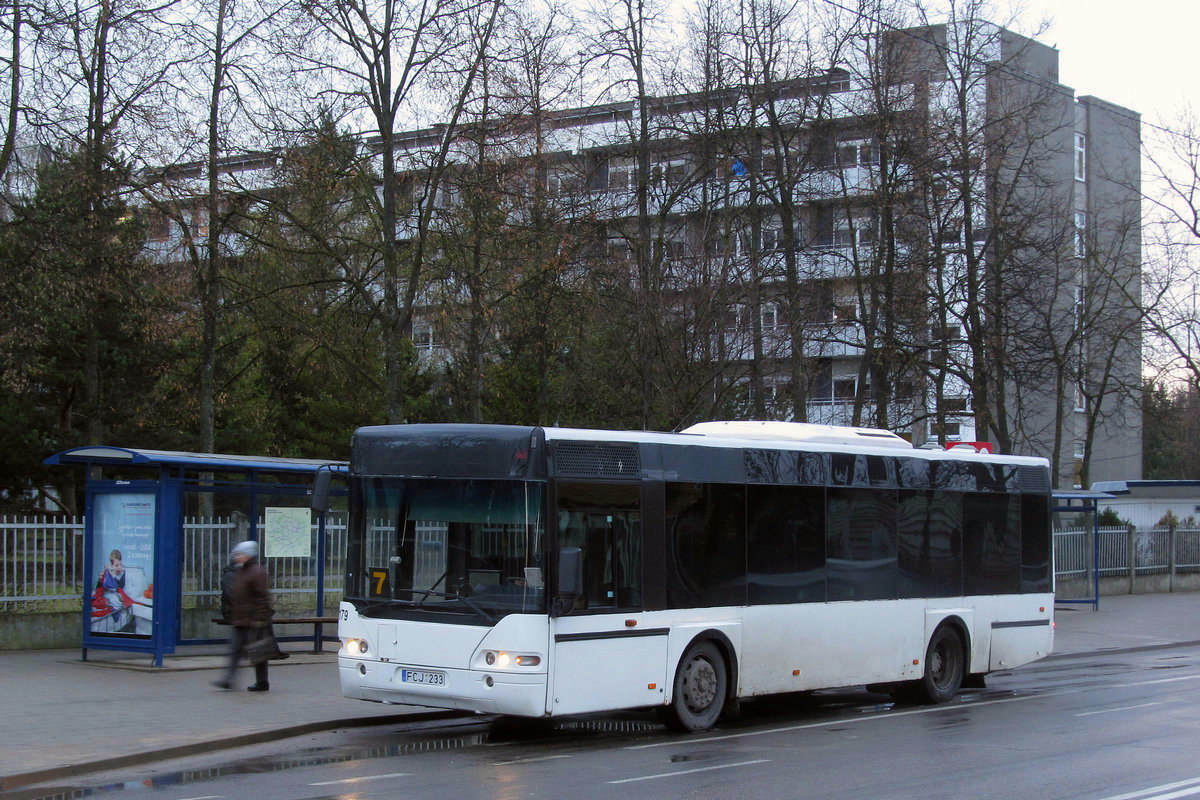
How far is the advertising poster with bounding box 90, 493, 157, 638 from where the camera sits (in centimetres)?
1617

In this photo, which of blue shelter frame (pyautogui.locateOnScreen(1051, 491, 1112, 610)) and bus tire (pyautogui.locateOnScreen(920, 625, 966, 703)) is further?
blue shelter frame (pyautogui.locateOnScreen(1051, 491, 1112, 610))

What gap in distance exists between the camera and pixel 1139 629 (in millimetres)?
27625

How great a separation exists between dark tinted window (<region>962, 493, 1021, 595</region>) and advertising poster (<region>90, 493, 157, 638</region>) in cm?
1032

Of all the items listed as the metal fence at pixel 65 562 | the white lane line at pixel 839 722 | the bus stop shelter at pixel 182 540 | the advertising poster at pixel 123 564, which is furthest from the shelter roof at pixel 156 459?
the white lane line at pixel 839 722

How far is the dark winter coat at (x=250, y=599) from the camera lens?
13.9 metres

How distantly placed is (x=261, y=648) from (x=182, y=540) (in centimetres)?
326

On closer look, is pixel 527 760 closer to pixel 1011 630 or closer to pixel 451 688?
pixel 451 688

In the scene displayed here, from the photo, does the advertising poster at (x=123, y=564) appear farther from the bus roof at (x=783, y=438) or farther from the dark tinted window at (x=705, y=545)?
the dark tinted window at (x=705, y=545)

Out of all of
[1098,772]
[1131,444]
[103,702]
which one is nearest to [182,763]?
[103,702]

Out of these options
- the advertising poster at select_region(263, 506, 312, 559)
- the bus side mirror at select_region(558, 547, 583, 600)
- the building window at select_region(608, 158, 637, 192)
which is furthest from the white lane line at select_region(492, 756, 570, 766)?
the building window at select_region(608, 158, 637, 192)

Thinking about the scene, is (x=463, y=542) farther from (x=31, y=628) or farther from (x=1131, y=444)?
(x=1131, y=444)

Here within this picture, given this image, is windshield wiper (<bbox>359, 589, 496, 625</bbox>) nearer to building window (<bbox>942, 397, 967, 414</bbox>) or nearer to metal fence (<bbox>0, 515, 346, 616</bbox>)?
metal fence (<bbox>0, 515, 346, 616</bbox>)

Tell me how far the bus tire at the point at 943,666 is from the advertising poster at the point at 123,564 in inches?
381

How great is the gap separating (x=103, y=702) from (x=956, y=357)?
2268 centimetres
